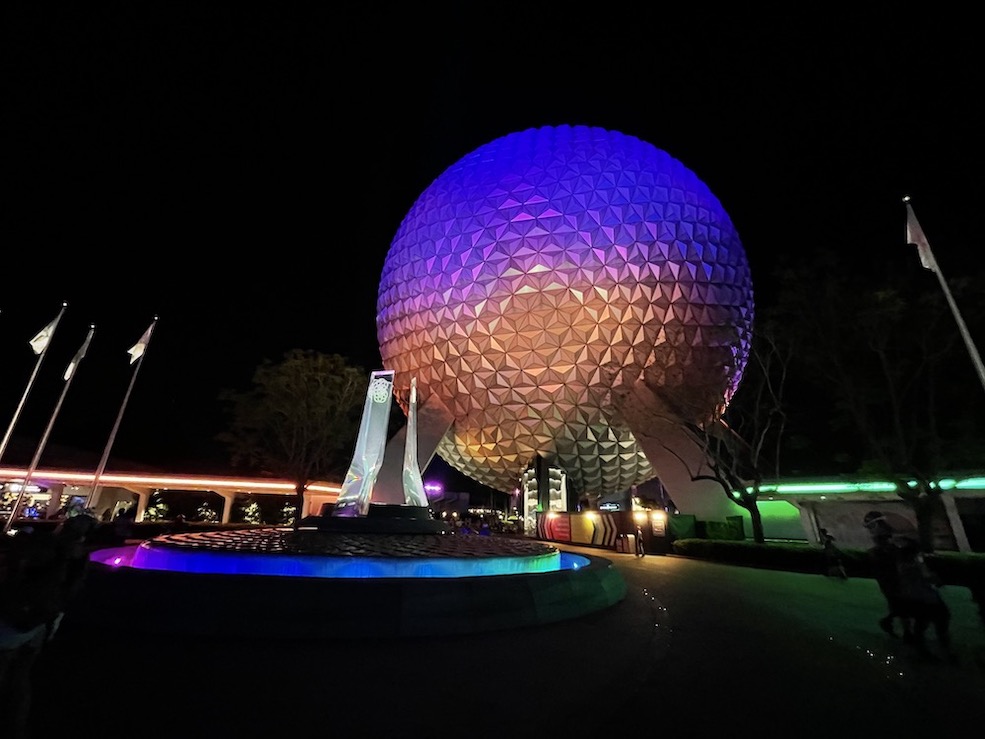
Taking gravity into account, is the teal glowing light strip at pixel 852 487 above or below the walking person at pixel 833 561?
above

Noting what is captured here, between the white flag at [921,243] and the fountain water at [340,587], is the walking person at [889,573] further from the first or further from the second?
the white flag at [921,243]

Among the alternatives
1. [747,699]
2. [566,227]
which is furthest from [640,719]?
[566,227]

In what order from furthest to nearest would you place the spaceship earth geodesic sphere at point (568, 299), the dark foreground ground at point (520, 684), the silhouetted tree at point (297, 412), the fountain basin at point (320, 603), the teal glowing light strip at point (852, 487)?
1. the silhouetted tree at point (297, 412)
2. the spaceship earth geodesic sphere at point (568, 299)
3. the teal glowing light strip at point (852, 487)
4. the fountain basin at point (320, 603)
5. the dark foreground ground at point (520, 684)

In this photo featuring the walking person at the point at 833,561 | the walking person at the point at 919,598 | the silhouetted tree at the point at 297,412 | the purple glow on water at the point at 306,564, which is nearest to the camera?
the walking person at the point at 919,598

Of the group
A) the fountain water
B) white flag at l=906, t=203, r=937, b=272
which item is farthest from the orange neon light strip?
white flag at l=906, t=203, r=937, b=272

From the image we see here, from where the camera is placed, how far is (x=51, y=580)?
344 centimetres

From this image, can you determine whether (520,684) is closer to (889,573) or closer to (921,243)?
(889,573)

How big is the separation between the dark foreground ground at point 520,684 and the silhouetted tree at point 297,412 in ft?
76.0

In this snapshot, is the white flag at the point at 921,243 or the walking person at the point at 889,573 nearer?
the walking person at the point at 889,573

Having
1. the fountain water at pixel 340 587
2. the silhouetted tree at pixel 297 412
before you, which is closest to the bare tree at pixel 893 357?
the fountain water at pixel 340 587

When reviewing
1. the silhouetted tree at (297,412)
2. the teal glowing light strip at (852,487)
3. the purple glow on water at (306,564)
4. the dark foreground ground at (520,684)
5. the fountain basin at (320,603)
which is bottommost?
the dark foreground ground at (520,684)

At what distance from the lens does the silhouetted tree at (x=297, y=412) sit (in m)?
28.4

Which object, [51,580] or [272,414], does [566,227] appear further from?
[51,580]

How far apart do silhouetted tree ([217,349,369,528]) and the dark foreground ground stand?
23172 millimetres
